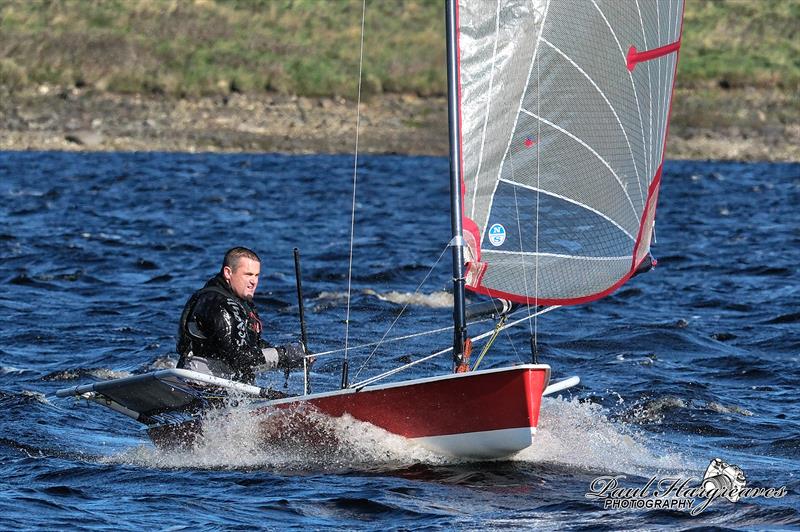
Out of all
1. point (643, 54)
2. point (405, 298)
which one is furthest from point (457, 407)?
point (405, 298)

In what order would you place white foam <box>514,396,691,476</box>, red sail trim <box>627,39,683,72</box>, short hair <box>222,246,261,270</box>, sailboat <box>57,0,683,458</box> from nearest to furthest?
sailboat <box>57,0,683,458</box> < white foam <box>514,396,691,476</box> < short hair <box>222,246,261,270</box> < red sail trim <box>627,39,683,72</box>

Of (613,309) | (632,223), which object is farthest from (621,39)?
(613,309)

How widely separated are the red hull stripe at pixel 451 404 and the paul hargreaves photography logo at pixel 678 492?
27.2 inches

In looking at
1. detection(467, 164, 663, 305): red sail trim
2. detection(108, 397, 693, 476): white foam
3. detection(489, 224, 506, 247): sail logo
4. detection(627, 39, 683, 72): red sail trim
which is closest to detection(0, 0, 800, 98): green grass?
detection(627, 39, 683, 72): red sail trim

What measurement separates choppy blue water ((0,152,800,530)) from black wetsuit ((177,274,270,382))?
16.2 inches

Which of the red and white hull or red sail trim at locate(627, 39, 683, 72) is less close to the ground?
red sail trim at locate(627, 39, 683, 72)

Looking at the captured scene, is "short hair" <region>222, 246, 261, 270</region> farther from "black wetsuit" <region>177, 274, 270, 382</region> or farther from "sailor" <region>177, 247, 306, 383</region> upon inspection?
"black wetsuit" <region>177, 274, 270, 382</region>

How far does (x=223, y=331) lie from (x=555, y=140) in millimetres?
3010

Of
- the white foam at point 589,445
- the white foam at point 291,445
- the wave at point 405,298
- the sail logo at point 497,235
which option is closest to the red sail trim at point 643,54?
the sail logo at point 497,235

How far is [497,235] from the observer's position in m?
9.71

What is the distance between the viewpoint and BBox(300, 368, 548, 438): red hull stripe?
8523 millimetres

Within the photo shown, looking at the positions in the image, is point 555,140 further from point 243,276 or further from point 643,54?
point 243,276

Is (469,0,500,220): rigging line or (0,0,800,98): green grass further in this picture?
(0,0,800,98): green grass

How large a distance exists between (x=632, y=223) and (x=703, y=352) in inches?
166
